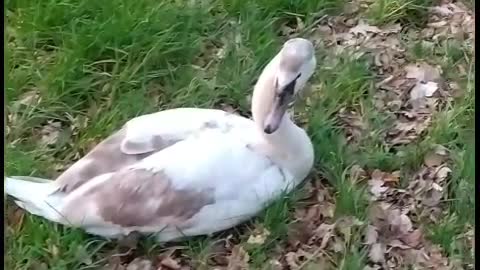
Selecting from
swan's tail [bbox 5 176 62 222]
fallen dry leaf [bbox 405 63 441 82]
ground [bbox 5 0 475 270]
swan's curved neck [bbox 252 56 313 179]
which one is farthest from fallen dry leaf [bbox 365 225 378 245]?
swan's tail [bbox 5 176 62 222]

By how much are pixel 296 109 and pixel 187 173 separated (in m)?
0.18

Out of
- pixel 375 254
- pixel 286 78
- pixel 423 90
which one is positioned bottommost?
pixel 375 254

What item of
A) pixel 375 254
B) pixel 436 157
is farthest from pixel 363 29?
pixel 375 254

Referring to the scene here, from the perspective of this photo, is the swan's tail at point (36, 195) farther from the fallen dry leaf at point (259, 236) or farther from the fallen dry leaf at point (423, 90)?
the fallen dry leaf at point (423, 90)

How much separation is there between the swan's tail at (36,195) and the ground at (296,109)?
0.01 metres

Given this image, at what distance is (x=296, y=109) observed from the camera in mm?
1151

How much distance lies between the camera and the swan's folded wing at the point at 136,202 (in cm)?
105

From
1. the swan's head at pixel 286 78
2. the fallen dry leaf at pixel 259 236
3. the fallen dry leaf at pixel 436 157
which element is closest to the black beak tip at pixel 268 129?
the swan's head at pixel 286 78

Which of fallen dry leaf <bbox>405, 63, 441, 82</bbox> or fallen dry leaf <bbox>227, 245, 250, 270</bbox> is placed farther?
fallen dry leaf <bbox>405, 63, 441, 82</bbox>

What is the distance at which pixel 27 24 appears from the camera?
117cm

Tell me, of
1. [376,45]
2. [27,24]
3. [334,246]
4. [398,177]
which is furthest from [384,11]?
[27,24]

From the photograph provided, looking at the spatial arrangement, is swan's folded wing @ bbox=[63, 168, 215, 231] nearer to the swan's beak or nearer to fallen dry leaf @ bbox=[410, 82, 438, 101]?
the swan's beak

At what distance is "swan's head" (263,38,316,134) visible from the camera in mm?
1054

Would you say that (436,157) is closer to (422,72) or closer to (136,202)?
(422,72)
